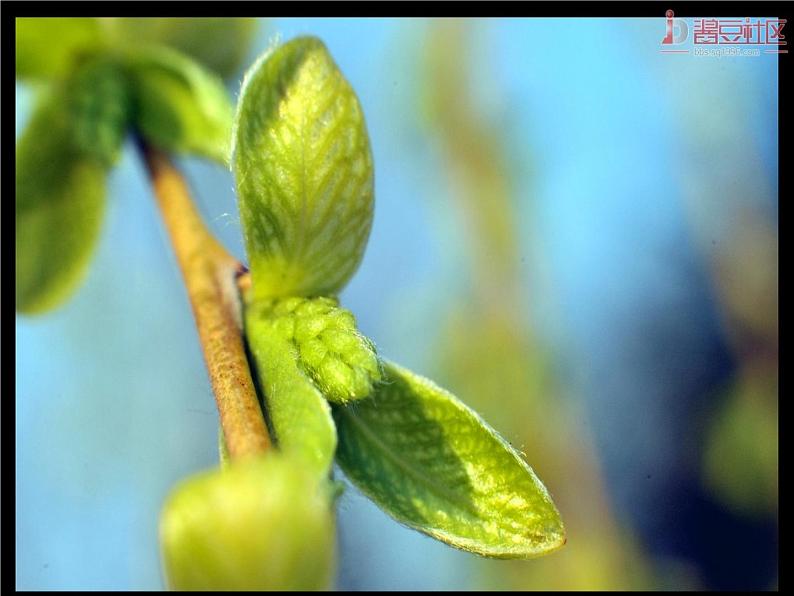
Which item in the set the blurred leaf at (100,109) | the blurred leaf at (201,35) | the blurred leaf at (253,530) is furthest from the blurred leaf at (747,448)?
the blurred leaf at (253,530)

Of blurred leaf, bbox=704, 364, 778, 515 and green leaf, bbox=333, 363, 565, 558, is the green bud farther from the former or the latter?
blurred leaf, bbox=704, 364, 778, 515

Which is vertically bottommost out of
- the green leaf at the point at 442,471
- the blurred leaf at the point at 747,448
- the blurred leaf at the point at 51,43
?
the blurred leaf at the point at 747,448

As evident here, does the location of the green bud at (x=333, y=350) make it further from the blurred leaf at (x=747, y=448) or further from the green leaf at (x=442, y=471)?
the blurred leaf at (x=747, y=448)

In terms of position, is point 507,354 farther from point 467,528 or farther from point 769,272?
point 467,528

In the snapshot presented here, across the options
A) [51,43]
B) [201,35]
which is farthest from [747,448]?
[51,43]

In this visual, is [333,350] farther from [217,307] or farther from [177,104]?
[177,104]

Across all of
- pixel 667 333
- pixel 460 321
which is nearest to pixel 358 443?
pixel 460 321
